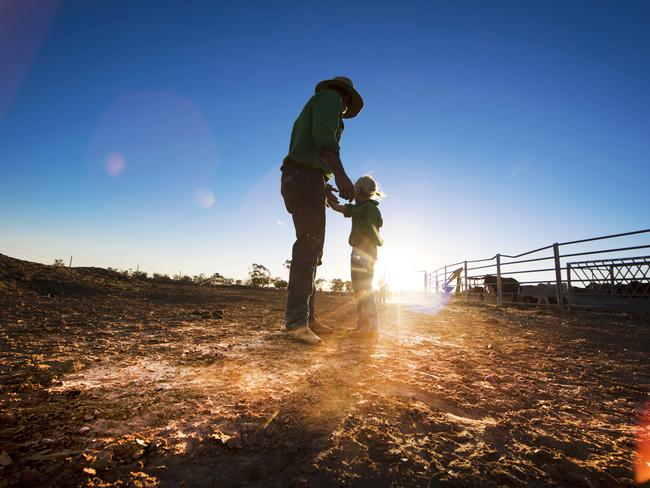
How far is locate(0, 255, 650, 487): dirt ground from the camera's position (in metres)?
0.62

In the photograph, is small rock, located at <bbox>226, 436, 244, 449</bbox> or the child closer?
small rock, located at <bbox>226, 436, 244, 449</bbox>

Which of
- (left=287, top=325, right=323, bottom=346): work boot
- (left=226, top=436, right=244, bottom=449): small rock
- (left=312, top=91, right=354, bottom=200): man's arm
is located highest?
(left=312, top=91, right=354, bottom=200): man's arm

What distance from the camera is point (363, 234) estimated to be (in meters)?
3.06

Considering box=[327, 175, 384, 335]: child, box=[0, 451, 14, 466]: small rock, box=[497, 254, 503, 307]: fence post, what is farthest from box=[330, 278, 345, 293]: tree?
box=[0, 451, 14, 466]: small rock

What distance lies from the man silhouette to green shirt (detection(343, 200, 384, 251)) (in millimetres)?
690

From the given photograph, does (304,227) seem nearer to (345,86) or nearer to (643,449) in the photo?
(345,86)

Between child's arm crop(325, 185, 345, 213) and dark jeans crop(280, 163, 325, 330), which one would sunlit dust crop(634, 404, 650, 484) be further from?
child's arm crop(325, 185, 345, 213)

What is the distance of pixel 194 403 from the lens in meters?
0.95

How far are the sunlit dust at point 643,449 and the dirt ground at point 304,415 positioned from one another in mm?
15

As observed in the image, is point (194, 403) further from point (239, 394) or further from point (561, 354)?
point (561, 354)

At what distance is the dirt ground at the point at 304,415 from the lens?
624 mm

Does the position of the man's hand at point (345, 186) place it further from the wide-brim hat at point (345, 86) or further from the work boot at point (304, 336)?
the work boot at point (304, 336)

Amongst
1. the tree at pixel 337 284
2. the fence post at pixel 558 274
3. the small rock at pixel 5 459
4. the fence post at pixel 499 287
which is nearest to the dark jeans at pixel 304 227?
the small rock at pixel 5 459

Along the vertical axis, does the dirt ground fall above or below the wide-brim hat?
below
